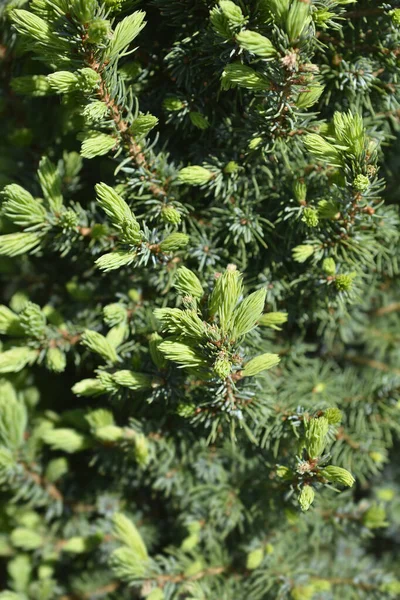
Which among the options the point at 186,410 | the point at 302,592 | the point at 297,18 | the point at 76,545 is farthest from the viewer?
the point at 76,545

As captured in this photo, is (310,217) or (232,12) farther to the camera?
(310,217)

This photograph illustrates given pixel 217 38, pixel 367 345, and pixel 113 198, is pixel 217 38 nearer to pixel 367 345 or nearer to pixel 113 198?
pixel 113 198

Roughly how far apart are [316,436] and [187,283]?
0.25m

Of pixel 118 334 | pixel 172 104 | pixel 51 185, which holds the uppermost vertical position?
pixel 172 104

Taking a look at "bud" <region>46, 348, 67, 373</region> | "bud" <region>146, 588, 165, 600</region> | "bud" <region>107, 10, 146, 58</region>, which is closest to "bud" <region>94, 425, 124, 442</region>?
"bud" <region>46, 348, 67, 373</region>

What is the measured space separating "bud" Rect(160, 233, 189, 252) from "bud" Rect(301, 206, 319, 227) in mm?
165

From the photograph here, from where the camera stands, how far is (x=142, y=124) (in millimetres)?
665

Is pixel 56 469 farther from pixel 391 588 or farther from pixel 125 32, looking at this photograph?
pixel 125 32

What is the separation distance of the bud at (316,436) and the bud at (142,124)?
43cm

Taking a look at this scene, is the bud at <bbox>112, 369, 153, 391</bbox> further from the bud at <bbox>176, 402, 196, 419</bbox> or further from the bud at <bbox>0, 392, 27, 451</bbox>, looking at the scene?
the bud at <bbox>0, 392, 27, 451</bbox>

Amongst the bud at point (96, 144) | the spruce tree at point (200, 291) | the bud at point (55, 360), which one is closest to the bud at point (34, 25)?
the spruce tree at point (200, 291)

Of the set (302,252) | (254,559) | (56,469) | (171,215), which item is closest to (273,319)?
(302,252)

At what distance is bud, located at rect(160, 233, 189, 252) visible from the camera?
70cm

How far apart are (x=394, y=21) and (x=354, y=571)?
3.11 ft
